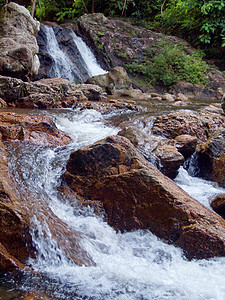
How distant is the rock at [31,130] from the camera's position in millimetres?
3814

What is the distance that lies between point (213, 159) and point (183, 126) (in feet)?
4.31

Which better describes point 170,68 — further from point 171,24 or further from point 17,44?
point 17,44

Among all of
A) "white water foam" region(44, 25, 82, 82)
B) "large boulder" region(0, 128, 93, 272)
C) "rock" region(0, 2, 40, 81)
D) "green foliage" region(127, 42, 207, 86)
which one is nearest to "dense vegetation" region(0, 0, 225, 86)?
"green foliage" region(127, 42, 207, 86)

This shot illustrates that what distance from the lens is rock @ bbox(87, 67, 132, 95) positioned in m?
11.4

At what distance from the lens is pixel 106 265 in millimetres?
2119

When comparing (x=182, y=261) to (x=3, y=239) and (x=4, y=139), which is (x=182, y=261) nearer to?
(x=3, y=239)

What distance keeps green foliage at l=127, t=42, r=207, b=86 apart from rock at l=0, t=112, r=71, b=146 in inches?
434

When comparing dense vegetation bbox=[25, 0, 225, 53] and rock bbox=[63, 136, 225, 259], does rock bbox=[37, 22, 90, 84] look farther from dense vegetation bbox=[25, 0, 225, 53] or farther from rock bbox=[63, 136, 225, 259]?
rock bbox=[63, 136, 225, 259]

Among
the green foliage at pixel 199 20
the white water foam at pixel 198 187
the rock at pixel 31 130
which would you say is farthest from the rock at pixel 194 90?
the rock at pixel 31 130

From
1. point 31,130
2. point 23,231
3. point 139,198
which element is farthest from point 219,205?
point 31,130

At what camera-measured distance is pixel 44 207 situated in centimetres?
241

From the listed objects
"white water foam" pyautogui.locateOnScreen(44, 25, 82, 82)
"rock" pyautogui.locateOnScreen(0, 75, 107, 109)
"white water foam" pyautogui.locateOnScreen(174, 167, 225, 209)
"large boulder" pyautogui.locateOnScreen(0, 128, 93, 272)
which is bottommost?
"white water foam" pyautogui.locateOnScreen(174, 167, 225, 209)

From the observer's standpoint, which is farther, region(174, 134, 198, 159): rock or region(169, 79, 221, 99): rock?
region(169, 79, 221, 99): rock

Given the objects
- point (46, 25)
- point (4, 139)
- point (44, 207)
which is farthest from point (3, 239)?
point (46, 25)
